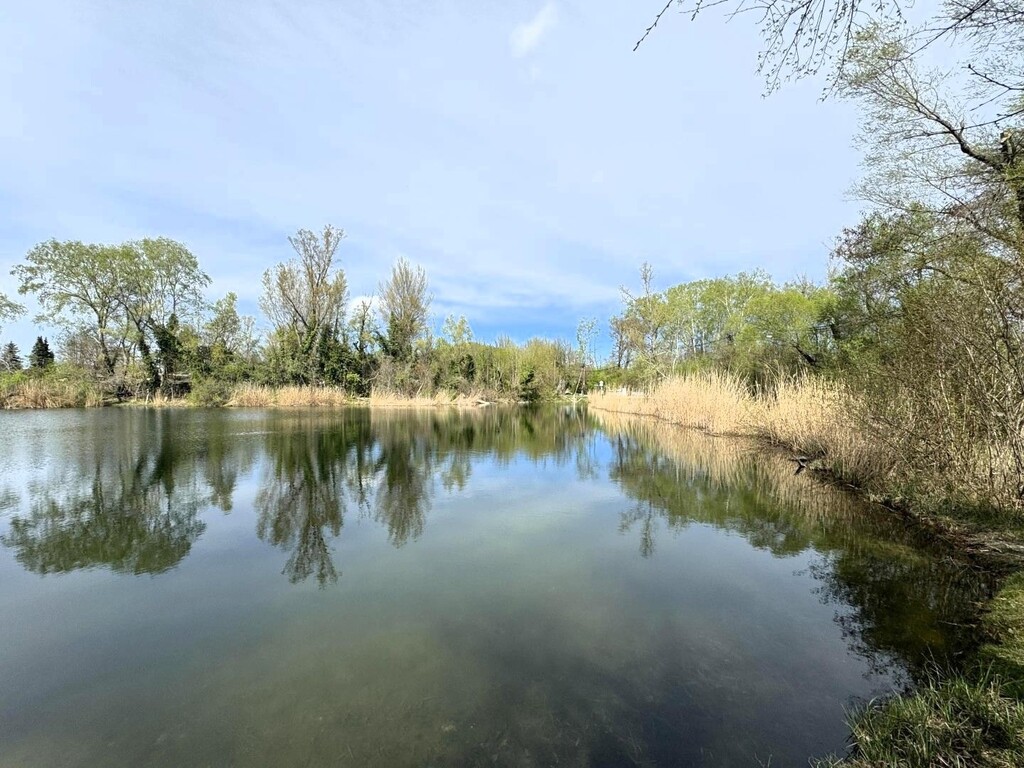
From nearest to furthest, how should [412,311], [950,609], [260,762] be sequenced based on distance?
[260,762] → [950,609] → [412,311]

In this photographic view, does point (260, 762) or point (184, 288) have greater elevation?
point (184, 288)

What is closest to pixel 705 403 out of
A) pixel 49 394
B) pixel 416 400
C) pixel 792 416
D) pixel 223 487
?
pixel 792 416

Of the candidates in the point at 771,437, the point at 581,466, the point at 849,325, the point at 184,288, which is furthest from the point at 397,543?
the point at 184,288

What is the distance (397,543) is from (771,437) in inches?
385

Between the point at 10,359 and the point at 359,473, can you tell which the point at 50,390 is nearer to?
the point at 10,359

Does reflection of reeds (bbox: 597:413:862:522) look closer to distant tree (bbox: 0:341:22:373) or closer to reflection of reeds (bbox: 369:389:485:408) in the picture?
reflection of reeds (bbox: 369:389:485:408)

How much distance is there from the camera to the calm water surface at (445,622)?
1957 millimetres

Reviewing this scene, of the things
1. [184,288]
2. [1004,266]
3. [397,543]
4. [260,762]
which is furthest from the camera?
[184,288]

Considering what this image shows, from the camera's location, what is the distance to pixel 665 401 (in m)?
17.6

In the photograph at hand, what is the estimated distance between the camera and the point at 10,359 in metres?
29.2

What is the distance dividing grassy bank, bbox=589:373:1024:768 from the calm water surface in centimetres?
22

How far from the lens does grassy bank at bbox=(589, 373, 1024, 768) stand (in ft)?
5.70

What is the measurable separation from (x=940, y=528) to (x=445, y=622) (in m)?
5.21

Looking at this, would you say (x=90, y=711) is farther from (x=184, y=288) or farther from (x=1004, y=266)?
(x=184, y=288)
